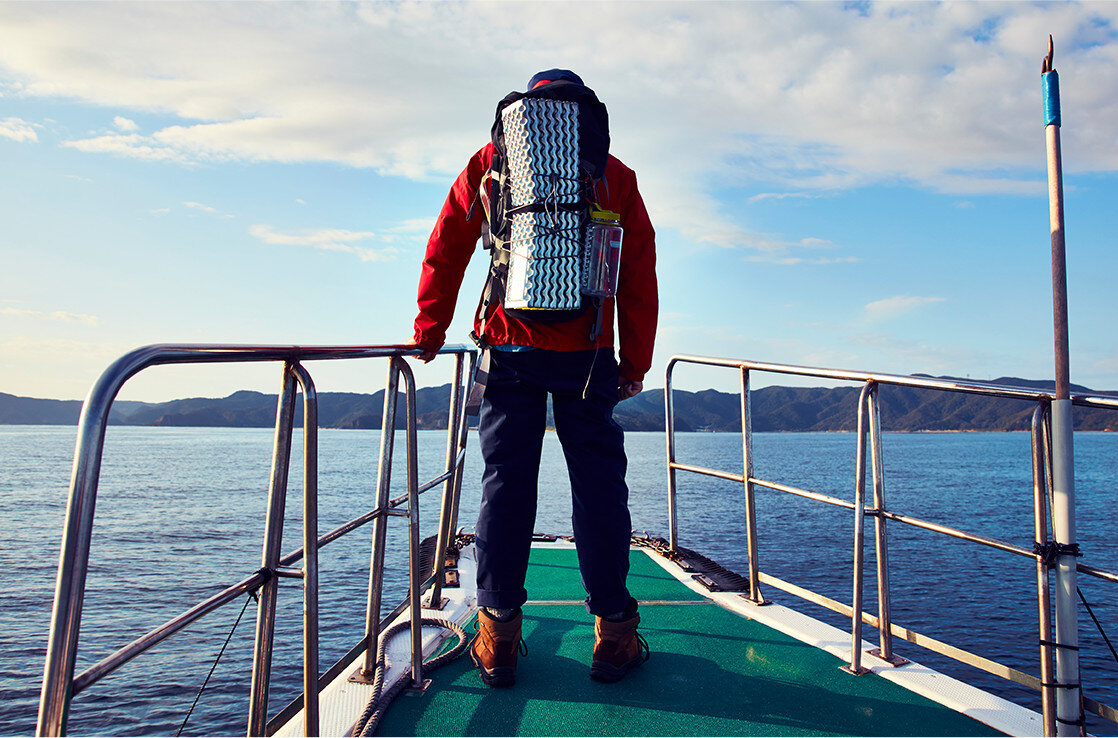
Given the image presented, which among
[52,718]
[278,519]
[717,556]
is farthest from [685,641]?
[717,556]

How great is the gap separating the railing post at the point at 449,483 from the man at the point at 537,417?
20.2 inches

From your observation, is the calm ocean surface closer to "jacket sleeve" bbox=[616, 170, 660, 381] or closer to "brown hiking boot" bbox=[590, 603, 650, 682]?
"brown hiking boot" bbox=[590, 603, 650, 682]

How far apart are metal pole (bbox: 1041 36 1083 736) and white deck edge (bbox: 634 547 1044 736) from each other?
0.51ft

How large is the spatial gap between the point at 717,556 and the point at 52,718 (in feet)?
42.4

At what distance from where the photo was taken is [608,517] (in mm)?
2289

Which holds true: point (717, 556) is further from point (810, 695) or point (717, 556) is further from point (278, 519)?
point (278, 519)

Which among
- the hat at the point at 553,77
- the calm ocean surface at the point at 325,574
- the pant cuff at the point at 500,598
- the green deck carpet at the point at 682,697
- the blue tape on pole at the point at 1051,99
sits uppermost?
the hat at the point at 553,77

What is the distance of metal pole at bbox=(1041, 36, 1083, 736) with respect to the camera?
1.83 m

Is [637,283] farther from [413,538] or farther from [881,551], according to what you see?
[881,551]

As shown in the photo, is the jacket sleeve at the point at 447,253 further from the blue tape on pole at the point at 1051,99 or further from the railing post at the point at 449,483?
the blue tape on pole at the point at 1051,99

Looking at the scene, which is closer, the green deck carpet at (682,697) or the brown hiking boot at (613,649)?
the green deck carpet at (682,697)

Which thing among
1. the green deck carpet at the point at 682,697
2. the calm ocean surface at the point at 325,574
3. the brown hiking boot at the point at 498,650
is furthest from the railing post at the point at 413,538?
the calm ocean surface at the point at 325,574

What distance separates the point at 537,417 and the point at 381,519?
1.99ft

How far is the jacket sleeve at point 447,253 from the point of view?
2.29 meters
